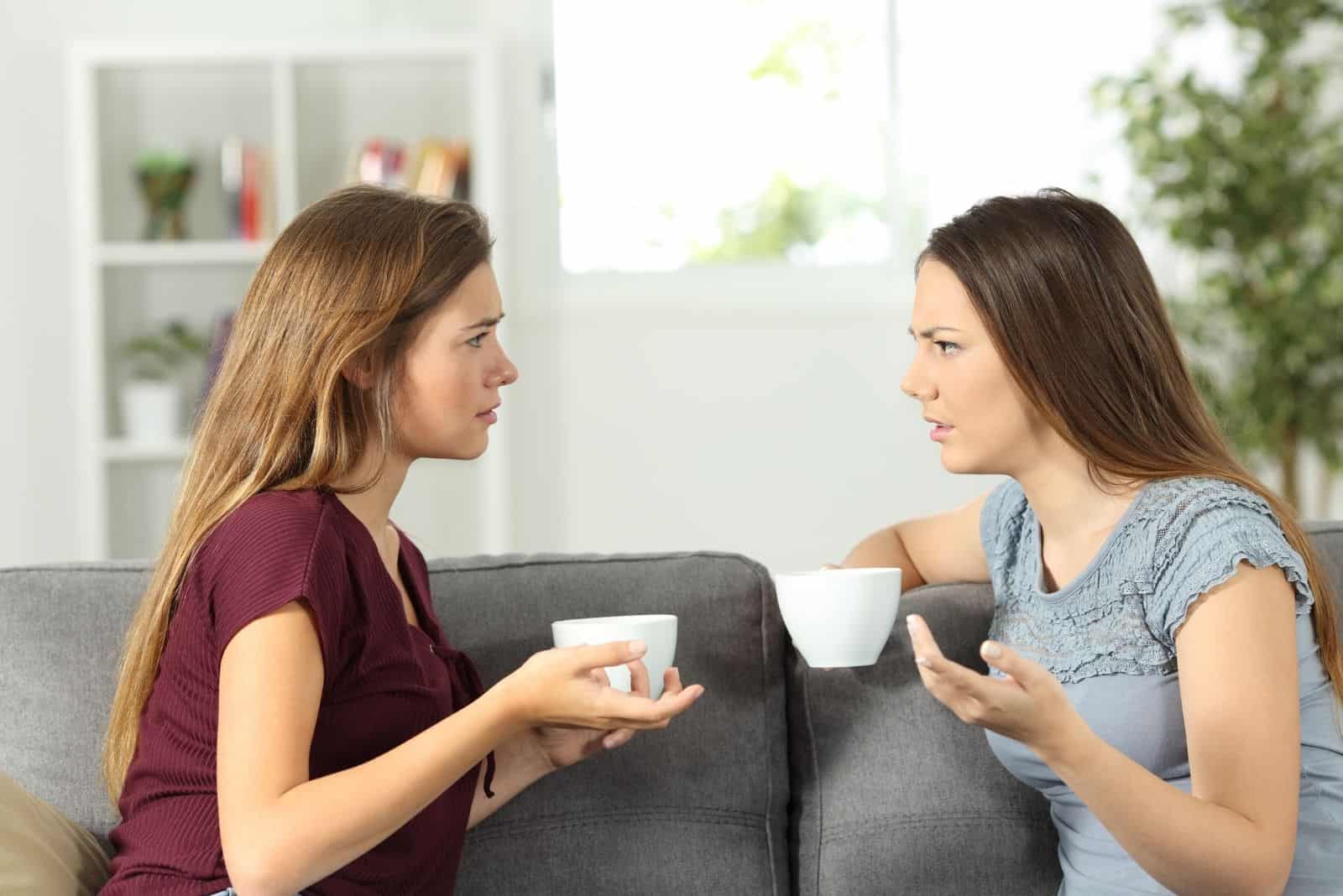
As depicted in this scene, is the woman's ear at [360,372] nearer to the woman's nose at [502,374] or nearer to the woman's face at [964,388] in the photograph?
the woman's nose at [502,374]

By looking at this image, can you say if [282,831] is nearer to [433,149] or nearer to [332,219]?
[332,219]

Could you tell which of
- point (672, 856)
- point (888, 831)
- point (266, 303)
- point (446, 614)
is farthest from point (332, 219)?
point (888, 831)

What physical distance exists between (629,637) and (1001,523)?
1.82 ft

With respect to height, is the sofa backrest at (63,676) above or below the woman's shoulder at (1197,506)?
below

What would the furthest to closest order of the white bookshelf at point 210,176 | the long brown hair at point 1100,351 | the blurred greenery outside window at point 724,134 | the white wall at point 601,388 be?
the blurred greenery outside window at point 724,134
the white wall at point 601,388
the white bookshelf at point 210,176
the long brown hair at point 1100,351

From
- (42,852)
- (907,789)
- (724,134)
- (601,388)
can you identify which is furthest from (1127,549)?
(724,134)

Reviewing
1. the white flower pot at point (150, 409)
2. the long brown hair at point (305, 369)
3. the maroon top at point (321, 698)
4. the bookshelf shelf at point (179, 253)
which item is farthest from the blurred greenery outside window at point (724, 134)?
the maroon top at point (321, 698)

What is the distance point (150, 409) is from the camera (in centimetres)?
364

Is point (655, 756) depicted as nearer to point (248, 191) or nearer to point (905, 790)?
point (905, 790)

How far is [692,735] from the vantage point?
151 cm

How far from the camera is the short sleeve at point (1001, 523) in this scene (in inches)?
59.5

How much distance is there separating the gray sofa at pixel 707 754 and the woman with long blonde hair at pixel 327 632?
0.11 metres

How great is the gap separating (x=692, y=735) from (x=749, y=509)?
2415mm

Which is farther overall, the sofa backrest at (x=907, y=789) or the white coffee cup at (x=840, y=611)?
the sofa backrest at (x=907, y=789)
